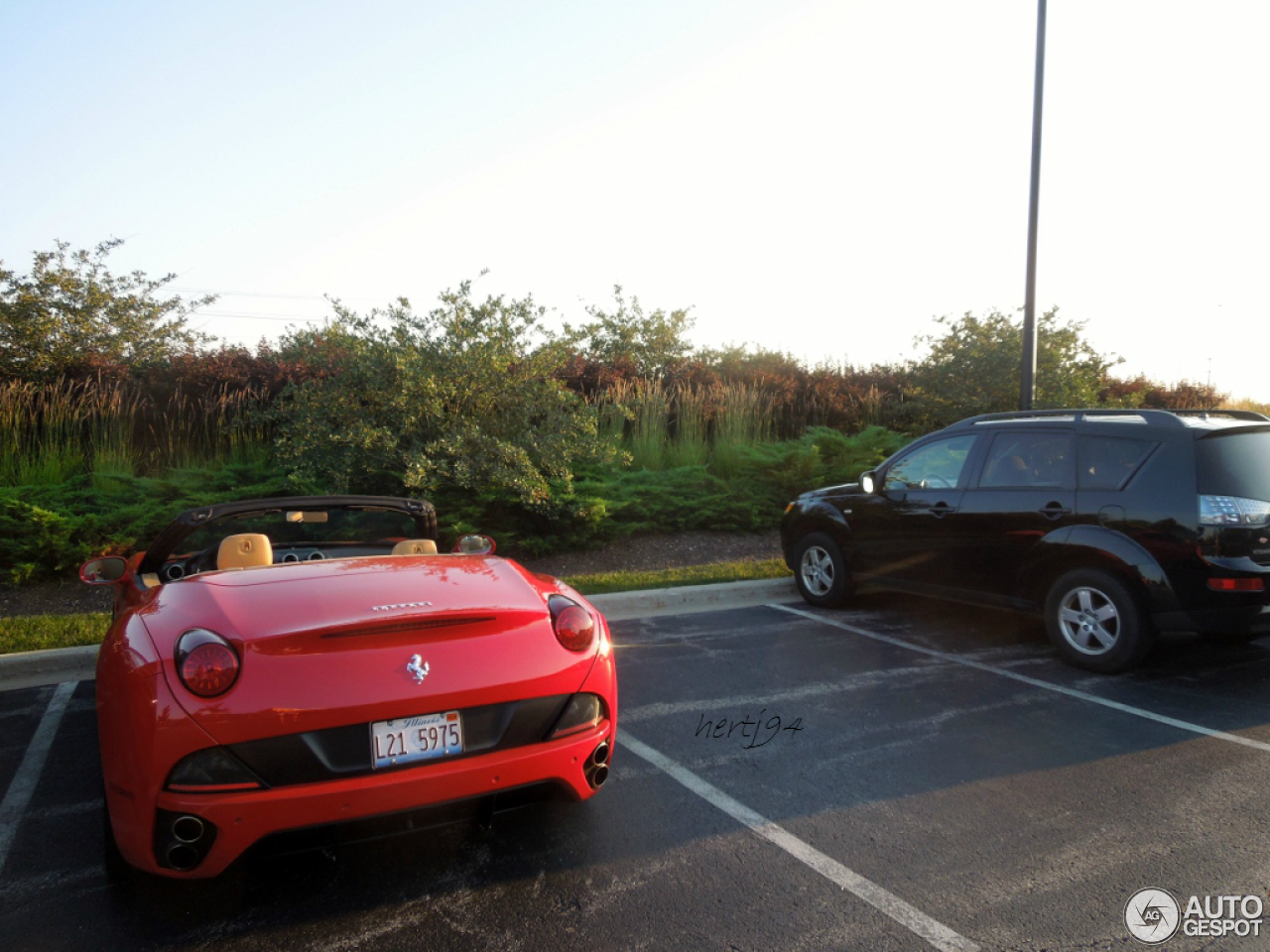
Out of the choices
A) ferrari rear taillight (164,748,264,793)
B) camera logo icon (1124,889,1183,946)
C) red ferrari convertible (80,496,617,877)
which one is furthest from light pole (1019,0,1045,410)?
ferrari rear taillight (164,748,264,793)

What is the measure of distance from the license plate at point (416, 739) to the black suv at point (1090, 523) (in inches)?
184

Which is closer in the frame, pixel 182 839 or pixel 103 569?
pixel 182 839

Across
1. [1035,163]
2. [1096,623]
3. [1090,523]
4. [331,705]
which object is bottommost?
[1096,623]

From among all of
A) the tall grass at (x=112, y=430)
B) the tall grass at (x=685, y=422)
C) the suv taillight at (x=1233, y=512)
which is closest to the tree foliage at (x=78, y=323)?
the tall grass at (x=112, y=430)

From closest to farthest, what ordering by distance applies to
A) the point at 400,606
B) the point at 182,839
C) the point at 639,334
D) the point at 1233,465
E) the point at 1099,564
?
the point at 182,839
the point at 400,606
the point at 1233,465
the point at 1099,564
the point at 639,334

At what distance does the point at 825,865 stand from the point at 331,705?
1.87m

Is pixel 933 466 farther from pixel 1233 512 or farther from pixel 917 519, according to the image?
pixel 1233 512

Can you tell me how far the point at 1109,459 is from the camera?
235 inches

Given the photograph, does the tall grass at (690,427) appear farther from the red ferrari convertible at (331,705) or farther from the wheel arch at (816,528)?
the red ferrari convertible at (331,705)

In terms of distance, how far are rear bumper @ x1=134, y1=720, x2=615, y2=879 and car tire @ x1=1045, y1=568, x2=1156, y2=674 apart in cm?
444

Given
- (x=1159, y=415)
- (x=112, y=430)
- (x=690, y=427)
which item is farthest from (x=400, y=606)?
(x=690, y=427)

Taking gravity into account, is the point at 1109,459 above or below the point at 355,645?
above

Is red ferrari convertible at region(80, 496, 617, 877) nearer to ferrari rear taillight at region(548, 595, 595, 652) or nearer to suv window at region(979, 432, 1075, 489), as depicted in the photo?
ferrari rear taillight at region(548, 595, 595, 652)

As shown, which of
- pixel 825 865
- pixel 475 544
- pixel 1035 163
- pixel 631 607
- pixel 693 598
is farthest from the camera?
pixel 1035 163
